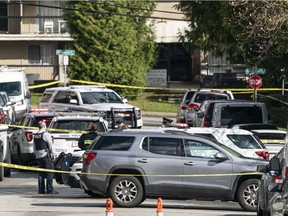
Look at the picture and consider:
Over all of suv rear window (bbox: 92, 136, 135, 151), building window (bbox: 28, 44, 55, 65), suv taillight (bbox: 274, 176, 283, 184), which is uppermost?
building window (bbox: 28, 44, 55, 65)

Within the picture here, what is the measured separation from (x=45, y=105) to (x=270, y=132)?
44.3ft

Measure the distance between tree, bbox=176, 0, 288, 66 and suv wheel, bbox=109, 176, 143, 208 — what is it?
5.47 metres

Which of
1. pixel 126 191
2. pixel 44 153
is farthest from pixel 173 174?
pixel 44 153

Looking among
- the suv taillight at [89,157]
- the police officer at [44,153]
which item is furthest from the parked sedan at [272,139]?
the suv taillight at [89,157]

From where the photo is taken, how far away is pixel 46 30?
194ft

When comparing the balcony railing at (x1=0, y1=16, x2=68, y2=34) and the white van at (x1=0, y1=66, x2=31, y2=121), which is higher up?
the balcony railing at (x1=0, y1=16, x2=68, y2=34)

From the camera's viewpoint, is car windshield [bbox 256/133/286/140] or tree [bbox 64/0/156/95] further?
tree [bbox 64/0/156/95]

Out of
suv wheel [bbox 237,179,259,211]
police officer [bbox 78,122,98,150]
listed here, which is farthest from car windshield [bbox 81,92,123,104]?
suv wheel [bbox 237,179,259,211]

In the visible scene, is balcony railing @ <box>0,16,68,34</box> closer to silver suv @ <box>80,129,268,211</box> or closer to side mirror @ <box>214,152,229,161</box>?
silver suv @ <box>80,129,268,211</box>

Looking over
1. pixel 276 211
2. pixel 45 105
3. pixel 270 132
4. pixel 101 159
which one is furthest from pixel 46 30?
pixel 276 211

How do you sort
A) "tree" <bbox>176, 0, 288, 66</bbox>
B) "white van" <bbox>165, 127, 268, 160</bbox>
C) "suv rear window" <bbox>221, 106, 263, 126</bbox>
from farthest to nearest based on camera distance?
"suv rear window" <bbox>221, 106, 263, 126</bbox>
"tree" <bbox>176, 0, 288, 66</bbox>
"white van" <bbox>165, 127, 268, 160</bbox>

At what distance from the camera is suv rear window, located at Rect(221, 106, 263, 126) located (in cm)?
2728

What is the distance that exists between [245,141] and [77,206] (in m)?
5.23

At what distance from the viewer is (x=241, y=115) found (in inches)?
1079
